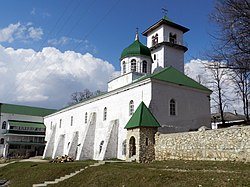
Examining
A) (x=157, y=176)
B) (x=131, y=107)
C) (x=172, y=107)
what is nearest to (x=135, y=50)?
(x=131, y=107)

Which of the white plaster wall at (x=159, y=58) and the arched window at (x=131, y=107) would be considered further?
the white plaster wall at (x=159, y=58)

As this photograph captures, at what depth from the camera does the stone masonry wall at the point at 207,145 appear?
14773 mm

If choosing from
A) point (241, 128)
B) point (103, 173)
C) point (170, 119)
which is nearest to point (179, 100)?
point (170, 119)

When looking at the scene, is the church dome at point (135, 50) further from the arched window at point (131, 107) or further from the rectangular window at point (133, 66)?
the arched window at point (131, 107)

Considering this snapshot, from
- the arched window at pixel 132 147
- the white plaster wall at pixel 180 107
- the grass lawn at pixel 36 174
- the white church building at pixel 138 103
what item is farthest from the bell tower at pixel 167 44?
the grass lawn at pixel 36 174

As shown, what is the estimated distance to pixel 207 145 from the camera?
55.4 ft

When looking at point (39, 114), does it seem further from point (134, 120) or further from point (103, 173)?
point (103, 173)

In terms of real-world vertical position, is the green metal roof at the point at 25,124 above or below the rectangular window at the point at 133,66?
below

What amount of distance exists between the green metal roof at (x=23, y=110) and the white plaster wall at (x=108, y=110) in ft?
49.1

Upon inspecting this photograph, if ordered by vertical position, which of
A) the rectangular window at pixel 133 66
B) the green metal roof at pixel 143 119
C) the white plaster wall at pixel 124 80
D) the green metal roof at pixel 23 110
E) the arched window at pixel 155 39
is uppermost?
the arched window at pixel 155 39

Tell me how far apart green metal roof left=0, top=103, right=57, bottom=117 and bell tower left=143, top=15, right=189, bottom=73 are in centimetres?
3035

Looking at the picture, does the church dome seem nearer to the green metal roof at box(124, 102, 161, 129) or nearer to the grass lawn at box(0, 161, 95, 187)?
the green metal roof at box(124, 102, 161, 129)

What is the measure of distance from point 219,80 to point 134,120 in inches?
697

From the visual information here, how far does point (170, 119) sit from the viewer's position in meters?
24.2
